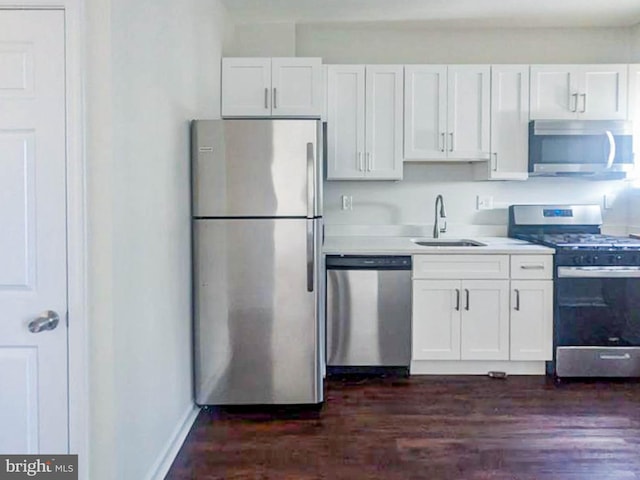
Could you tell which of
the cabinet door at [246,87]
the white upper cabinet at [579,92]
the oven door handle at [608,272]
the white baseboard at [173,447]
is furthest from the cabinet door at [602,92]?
the white baseboard at [173,447]

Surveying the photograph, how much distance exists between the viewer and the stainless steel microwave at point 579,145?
3613 millimetres

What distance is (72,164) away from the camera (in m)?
1.65

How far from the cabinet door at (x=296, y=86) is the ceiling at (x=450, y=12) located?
396 millimetres

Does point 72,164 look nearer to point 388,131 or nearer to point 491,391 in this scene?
point 388,131

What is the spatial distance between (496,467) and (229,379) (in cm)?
142

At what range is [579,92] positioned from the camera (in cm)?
366

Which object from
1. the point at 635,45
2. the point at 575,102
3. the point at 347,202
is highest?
the point at 635,45

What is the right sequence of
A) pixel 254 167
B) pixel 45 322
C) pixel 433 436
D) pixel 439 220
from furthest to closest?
pixel 439 220 < pixel 254 167 < pixel 433 436 < pixel 45 322

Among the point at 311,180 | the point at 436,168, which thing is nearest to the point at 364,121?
the point at 436,168

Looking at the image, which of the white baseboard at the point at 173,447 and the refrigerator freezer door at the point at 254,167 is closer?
the white baseboard at the point at 173,447

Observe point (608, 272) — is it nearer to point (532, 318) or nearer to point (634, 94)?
point (532, 318)

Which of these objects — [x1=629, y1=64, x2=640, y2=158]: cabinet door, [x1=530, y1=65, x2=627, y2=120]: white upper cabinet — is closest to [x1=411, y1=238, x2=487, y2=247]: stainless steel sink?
[x1=530, y1=65, x2=627, y2=120]: white upper cabinet

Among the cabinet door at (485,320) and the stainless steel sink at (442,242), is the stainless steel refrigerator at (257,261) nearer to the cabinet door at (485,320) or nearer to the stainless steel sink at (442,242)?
the cabinet door at (485,320)

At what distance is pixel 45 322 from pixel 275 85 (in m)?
2.43
